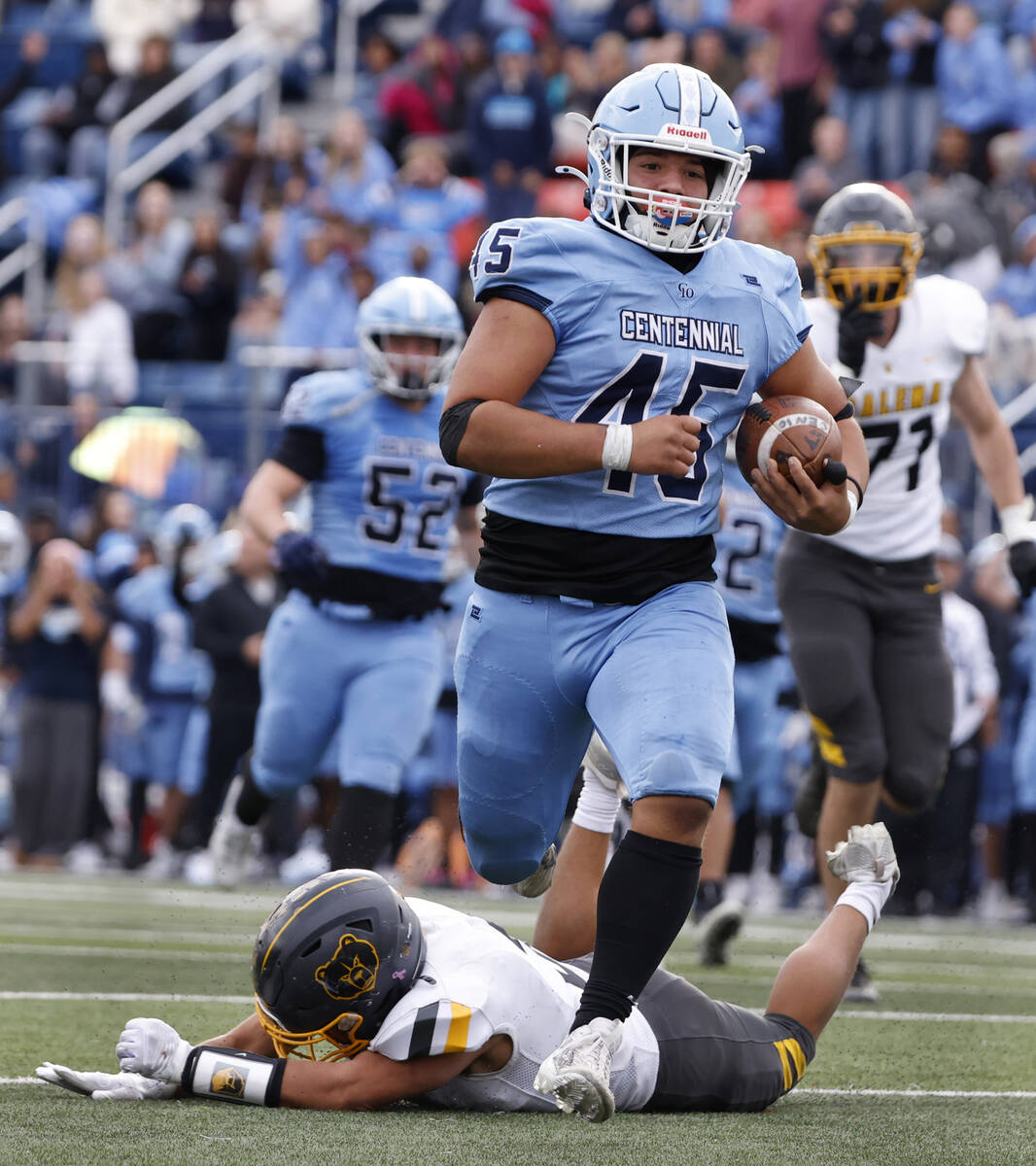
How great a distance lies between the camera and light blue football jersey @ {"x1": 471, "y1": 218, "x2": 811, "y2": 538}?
154 inches

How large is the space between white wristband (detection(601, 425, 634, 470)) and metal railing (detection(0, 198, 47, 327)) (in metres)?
11.9

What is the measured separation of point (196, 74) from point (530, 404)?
13.2m

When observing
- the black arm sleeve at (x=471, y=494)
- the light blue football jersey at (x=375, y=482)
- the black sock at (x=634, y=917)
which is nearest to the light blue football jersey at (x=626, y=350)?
the black sock at (x=634, y=917)

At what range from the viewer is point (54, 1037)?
471cm

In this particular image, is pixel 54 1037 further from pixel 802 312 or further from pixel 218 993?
pixel 802 312

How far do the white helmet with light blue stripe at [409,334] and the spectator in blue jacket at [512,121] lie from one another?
7.09 meters

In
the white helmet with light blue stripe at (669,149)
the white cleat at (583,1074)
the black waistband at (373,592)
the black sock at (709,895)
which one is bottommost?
the black sock at (709,895)

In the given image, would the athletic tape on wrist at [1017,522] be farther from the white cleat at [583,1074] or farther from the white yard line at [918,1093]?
the white cleat at [583,1074]

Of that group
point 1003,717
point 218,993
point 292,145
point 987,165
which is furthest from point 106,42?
point 218,993

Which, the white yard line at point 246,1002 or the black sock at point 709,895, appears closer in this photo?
the white yard line at point 246,1002

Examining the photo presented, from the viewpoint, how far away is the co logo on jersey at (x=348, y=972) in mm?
3547

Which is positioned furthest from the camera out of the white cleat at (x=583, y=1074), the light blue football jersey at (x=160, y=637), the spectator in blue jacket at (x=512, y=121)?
the spectator in blue jacket at (x=512, y=121)

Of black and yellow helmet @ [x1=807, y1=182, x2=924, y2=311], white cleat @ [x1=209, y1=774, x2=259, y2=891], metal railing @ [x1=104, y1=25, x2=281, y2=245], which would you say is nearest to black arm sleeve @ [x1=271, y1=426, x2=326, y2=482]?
white cleat @ [x1=209, y1=774, x2=259, y2=891]

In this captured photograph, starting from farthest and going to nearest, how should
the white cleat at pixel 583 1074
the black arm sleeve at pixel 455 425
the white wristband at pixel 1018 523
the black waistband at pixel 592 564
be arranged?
the white wristband at pixel 1018 523, the black waistband at pixel 592 564, the black arm sleeve at pixel 455 425, the white cleat at pixel 583 1074
